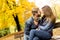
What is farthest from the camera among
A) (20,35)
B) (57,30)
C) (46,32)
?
(20,35)

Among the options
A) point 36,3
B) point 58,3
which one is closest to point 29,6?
point 36,3

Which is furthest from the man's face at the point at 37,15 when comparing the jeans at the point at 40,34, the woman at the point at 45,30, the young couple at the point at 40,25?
the jeans at the point at 40,34

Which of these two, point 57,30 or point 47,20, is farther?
point 57,30

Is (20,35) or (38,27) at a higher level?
(38,27)

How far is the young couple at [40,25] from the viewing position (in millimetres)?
3498

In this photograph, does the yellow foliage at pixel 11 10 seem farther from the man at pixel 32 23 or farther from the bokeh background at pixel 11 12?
the man at pixel 32 23

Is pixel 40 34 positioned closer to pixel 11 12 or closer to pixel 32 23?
pixel 32 23

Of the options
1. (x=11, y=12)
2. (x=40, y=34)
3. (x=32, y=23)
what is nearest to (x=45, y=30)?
(x=40, y=34)

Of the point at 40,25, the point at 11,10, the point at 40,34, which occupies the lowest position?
the point at 40,34

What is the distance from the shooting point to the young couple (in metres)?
3.50

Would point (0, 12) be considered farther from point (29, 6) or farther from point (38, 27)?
point (38, 27)

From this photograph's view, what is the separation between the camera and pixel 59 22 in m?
4.46

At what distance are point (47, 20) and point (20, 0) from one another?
147 cm

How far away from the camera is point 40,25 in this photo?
362cm
